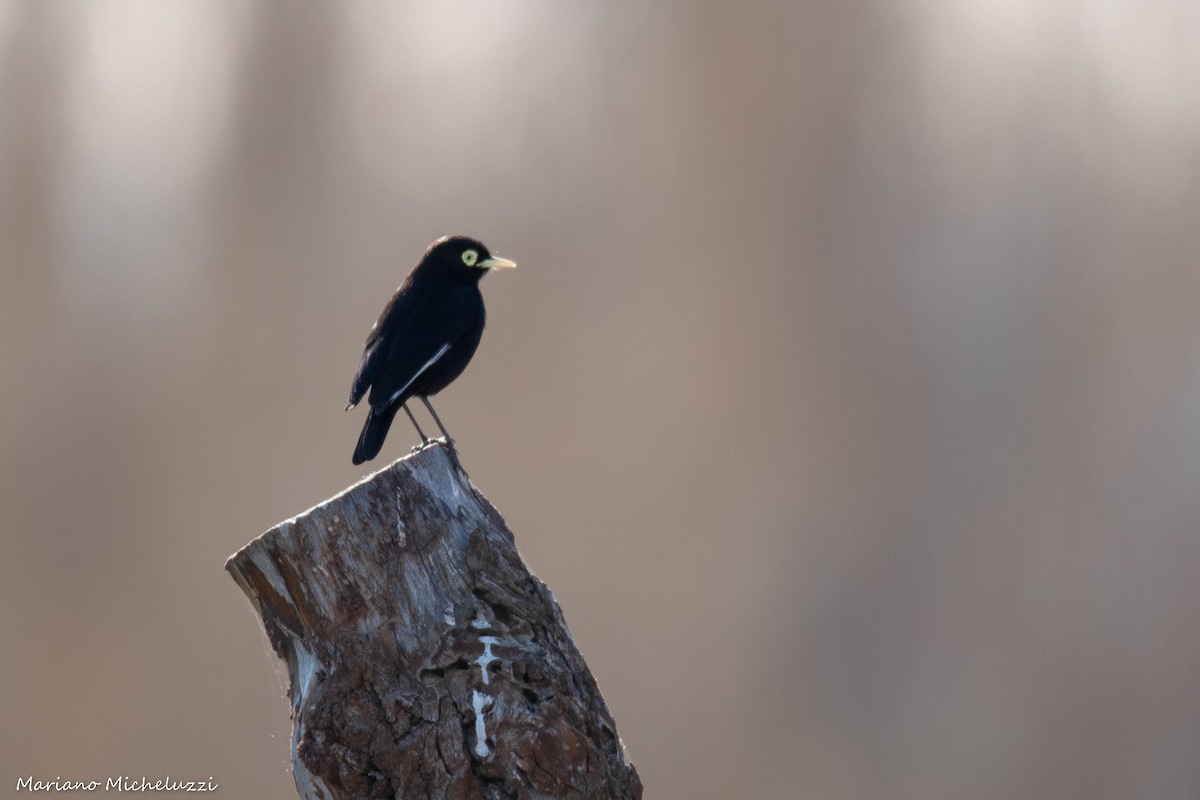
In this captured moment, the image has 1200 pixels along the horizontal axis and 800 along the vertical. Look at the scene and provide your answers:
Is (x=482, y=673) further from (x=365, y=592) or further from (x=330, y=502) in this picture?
(x=330, y=502)

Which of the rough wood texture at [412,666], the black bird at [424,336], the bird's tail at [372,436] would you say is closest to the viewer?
the rough wood texture at [412,666]

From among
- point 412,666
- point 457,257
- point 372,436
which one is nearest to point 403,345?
point 372,436

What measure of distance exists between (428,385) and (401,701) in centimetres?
195

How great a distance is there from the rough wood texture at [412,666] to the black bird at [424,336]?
1.14 m

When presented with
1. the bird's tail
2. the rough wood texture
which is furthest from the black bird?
the rough wood texture

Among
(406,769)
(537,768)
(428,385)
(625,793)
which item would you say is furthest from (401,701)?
(428,385)

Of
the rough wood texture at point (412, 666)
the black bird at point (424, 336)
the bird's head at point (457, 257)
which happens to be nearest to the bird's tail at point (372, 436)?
the black bird at point (424, 336)

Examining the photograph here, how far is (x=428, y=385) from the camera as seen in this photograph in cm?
432

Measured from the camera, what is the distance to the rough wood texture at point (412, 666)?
2486 mm

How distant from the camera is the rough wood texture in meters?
2.49

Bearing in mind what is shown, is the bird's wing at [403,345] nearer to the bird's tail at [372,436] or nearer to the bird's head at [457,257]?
the bird's tail at [372,436]

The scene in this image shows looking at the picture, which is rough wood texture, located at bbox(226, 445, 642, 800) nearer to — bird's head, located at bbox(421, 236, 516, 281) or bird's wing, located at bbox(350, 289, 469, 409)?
bird's wing, located at bbox(350, 289, 469, 409)

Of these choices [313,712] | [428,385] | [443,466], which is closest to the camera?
[313,712]

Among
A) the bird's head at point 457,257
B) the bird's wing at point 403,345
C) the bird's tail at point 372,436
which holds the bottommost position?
the bird's tail at point 372,436
